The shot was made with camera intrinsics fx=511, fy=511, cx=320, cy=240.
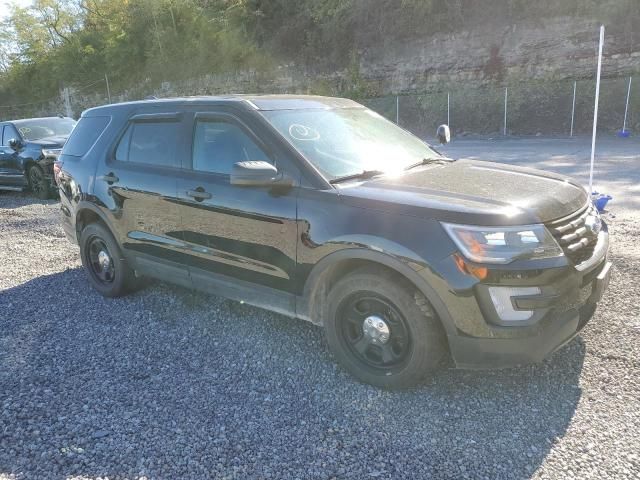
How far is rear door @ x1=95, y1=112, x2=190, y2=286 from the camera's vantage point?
13.9ft

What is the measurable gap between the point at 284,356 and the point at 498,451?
5.42 ft

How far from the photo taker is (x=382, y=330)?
3221 mm

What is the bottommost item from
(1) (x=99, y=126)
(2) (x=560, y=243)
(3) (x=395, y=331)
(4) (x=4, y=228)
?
(4) (x=4, y=228)

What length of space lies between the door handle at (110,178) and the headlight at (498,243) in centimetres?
323

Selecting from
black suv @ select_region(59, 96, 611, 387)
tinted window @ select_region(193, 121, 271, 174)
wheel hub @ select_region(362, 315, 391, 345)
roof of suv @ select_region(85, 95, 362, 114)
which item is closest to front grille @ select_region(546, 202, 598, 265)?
black suv @ select_region(59, 96, 611, 387)

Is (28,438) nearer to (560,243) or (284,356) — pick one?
(284,356)

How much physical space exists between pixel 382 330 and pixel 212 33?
41.0m

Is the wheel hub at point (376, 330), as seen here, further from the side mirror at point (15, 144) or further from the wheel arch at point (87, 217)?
the side mirror at point (15, 144)

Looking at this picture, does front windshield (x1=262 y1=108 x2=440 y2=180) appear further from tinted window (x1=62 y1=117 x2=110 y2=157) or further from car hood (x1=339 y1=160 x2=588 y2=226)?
tinted window (x1=62 y1=117 x2=110 y2=157)

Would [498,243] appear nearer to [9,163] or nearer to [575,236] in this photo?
[575,236]

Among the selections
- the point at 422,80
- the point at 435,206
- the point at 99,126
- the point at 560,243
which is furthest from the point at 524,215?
the point at 422,80

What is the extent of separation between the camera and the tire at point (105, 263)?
16.1ft

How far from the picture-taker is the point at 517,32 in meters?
23.1

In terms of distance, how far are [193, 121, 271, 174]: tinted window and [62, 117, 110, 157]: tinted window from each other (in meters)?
1.49
